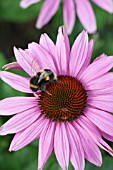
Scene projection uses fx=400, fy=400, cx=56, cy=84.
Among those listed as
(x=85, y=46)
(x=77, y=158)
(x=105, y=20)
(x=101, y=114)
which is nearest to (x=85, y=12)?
(x=105, y=20)

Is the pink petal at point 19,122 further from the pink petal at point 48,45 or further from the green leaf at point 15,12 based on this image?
the green leaf at point 15,12

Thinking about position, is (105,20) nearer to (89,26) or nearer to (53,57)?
(89,26)

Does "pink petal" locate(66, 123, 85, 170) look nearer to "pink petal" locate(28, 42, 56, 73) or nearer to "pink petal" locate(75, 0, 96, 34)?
"pink petal" locate(28, 42, 56, 73)

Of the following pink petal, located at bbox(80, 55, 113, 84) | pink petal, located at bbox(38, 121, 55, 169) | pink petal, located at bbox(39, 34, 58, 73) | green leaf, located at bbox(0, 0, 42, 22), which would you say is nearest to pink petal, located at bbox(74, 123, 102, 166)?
pink petal, located at bbox(38, 121, 55, 169)

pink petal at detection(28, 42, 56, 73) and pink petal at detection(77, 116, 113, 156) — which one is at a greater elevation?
pink petal at detection(28, 42, 56, 73)

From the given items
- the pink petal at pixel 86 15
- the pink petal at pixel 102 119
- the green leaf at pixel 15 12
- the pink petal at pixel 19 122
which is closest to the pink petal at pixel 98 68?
the pink petal at pixel 102 119

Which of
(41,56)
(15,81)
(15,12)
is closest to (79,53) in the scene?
Answer: (41,56)
